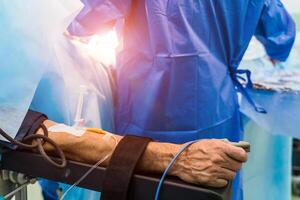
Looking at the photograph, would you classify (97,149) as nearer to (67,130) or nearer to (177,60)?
(67,130)

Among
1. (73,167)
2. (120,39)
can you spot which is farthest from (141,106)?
(73,167)

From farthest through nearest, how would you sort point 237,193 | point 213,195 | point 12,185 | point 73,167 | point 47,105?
1. point 237,193
2. point 47,105
3. point 12,185
4. point 73,167
5. point 213,195

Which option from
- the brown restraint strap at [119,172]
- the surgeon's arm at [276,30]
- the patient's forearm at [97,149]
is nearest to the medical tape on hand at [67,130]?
the patient's forearm at [97,149]

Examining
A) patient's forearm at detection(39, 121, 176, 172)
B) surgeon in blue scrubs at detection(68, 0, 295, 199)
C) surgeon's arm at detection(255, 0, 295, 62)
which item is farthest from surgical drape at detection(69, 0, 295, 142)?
patient's forearm at detection(39, 121, 176, 172)

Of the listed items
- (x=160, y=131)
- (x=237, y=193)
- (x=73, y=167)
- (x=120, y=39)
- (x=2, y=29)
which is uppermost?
(x=2, y=29)

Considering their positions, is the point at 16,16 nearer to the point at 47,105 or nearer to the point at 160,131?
the point at 47,105

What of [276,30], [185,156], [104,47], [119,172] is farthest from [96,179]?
[276,30]

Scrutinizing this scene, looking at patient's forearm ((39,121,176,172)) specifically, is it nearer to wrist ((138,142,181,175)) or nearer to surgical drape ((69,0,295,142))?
wrist ((138,142,181,175))

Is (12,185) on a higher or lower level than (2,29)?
lower

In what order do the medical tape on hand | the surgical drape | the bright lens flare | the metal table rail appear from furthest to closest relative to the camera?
the bright lens flare, the surgical drape, the medical tape on hand, the metal table rail

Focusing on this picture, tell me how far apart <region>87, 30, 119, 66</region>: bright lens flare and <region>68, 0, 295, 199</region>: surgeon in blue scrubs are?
0.08 m

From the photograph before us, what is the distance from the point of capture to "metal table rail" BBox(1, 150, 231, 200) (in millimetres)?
511

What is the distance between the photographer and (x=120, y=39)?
0.96 meters

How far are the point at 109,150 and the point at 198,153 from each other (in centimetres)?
18
